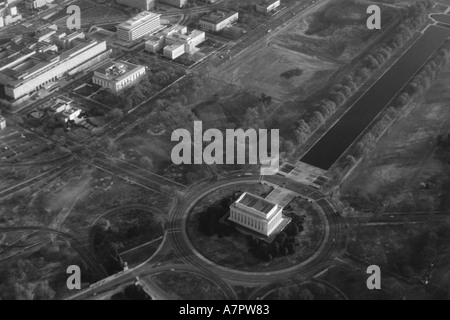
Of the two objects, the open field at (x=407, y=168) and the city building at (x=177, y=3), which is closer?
the open field at (x=407, y=168)

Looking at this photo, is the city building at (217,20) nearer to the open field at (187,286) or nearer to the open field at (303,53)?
the open field at (303,53)

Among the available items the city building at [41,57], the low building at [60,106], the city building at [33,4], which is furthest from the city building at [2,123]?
the city building at [33,4]

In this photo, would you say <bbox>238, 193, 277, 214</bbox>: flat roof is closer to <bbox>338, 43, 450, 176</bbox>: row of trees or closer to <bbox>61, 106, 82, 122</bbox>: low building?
<bbox>338, 43, 450, 176</bbox>: row of trees

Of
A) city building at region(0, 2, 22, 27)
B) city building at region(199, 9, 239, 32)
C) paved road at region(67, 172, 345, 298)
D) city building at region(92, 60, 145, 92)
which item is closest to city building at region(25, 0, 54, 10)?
city building at region(0, 2, 22, 27)

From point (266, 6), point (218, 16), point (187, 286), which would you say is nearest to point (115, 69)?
point (218, 16)

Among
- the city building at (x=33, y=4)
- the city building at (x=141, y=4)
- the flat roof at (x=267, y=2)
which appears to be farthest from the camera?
the city building at (x=141, y=4)

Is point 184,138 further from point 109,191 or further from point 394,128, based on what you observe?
point 394,128
